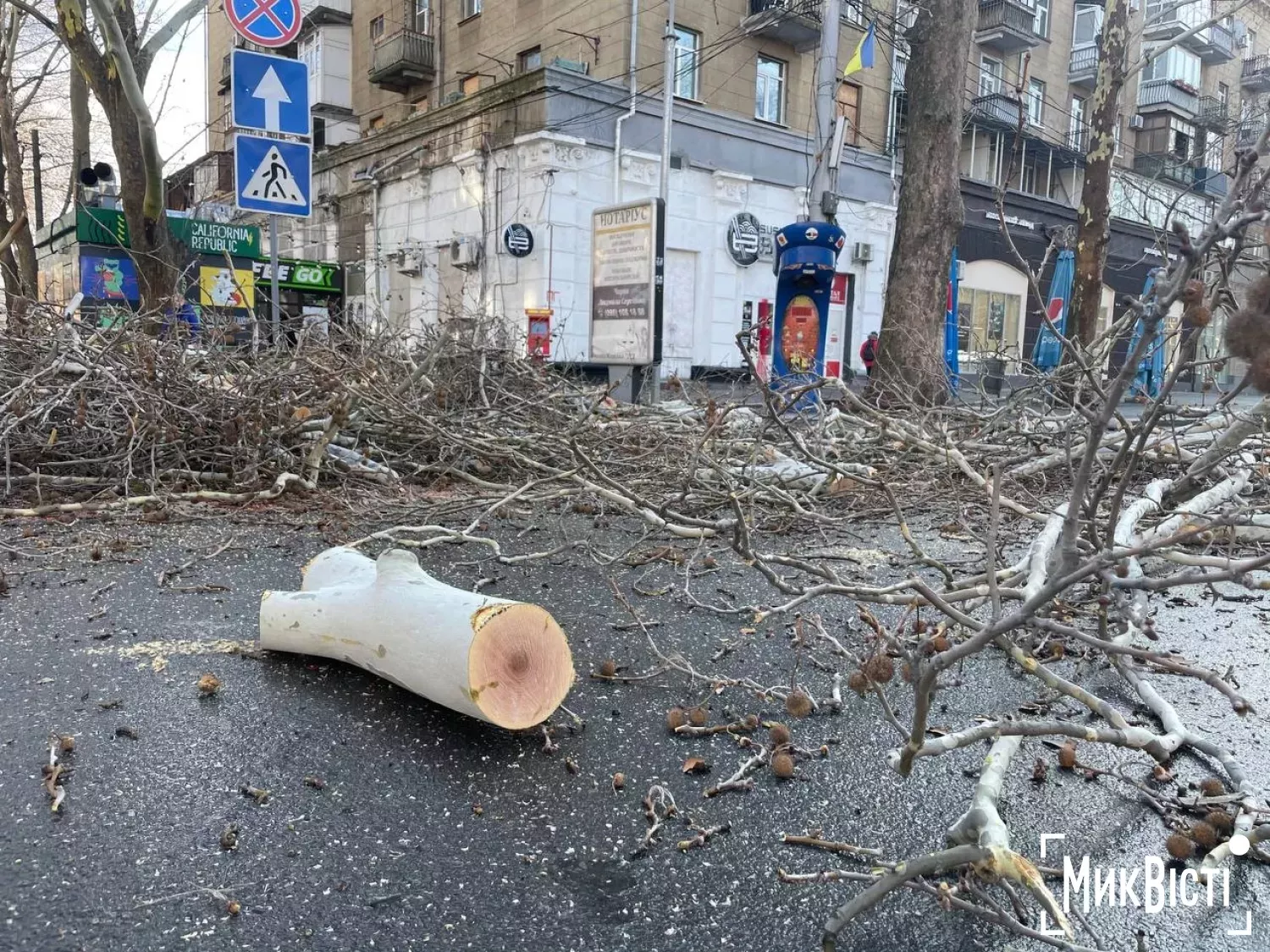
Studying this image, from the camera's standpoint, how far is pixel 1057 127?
27859 mm

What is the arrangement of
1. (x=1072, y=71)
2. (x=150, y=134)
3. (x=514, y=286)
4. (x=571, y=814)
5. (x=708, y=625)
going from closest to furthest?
(x=571, y=814) < (x=708, y=625) < (x=150, y=134) < (x=514, y=286) < (x=1072, y=71)

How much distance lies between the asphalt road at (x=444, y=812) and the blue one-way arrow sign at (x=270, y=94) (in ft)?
16.6

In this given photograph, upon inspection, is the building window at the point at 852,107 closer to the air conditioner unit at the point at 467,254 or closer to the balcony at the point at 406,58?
the air conditioner unit at the point at 467,254

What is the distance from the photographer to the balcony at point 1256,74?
31831 mm

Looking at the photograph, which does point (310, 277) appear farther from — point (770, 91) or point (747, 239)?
point (770, 91)

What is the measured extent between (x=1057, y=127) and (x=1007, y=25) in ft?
16.3

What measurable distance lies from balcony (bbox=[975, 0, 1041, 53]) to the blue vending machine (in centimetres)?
1794

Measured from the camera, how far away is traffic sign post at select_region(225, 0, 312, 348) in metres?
6.52

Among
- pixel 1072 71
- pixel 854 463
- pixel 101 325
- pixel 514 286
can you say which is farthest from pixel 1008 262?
pixel 101 325

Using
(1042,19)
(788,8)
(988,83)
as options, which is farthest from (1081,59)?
(788,8)

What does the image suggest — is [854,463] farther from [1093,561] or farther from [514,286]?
[514,286]

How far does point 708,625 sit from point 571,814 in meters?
1.34

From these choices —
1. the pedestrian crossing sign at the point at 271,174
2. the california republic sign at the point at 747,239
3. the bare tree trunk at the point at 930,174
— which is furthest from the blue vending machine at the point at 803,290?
the california republic sign at the point at 747,239

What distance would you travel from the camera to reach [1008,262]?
2450 centimetres
